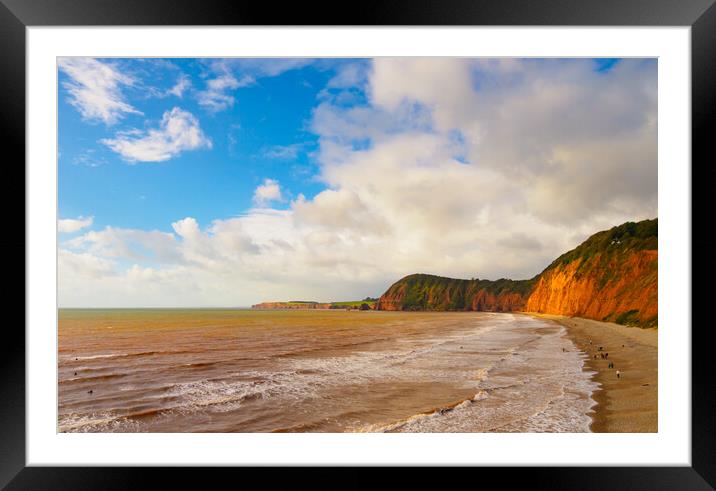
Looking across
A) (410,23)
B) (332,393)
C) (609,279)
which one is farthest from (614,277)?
(410,23)

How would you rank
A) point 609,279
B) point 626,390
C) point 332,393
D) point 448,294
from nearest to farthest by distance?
point 626,390 → point 332,393 → point 609,279 → point 448,294

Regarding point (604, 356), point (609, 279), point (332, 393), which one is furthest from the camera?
point (609, 279)

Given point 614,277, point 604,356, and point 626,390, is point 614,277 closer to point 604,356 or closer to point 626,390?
point 604,356

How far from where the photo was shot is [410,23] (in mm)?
1932

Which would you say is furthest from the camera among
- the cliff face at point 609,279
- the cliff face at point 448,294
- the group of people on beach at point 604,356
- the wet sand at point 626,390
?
the cliff face at point 448,294

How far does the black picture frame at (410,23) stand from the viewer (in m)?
1.90

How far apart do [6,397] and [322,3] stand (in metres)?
2.87

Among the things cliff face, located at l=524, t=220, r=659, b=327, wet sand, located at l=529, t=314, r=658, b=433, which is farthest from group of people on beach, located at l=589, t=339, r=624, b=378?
cliff face, located at l=524, t=220, r=659, b=327

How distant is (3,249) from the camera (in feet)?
6.29

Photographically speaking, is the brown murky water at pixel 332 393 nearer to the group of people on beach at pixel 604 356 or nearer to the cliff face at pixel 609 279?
the group of people on beach at pixel 604 356

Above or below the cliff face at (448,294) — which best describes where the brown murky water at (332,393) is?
above

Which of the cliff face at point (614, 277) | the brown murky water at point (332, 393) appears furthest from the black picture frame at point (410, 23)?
the cliff face at point (614, 277)

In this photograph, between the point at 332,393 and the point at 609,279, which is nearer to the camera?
the point at 332,393

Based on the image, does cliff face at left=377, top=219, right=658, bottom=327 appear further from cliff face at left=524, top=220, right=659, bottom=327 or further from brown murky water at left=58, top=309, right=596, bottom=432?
brown murky water at left=58, top=309, right=596, bottom=432
